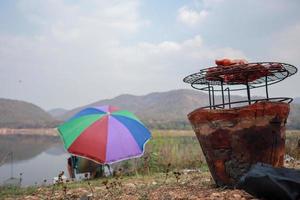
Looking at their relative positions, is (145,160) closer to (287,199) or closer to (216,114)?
(216,114)

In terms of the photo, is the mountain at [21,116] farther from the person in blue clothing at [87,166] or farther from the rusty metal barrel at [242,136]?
the rusty metal barrel at [242,136]

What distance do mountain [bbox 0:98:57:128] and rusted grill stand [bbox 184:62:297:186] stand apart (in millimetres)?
56679

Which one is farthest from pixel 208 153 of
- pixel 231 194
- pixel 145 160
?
pixel 145 160

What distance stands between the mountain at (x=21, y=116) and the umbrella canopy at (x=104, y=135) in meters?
53.1

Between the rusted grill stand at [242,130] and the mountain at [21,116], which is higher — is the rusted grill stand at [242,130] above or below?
below

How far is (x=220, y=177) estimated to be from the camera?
4.41 metres

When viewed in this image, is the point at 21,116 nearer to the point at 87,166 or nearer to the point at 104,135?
the point at 87,166

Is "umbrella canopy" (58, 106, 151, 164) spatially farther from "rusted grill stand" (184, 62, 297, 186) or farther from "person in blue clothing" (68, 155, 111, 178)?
"rusted grill stand" (184, 62, 297, 186)

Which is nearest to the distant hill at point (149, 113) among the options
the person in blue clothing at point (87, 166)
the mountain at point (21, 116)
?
the mountain at point (21, 116)

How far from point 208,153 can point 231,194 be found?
2.39 feet

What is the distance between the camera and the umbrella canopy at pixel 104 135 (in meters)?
6.83

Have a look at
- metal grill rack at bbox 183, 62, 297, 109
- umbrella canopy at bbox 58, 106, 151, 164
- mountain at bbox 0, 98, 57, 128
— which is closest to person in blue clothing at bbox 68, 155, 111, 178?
umbrella canopy at bbox 58, 106, 151, 164

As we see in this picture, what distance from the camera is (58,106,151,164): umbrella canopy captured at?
22.4ft

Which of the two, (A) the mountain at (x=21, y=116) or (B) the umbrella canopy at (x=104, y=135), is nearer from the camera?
(B) the umbrella canopy at (x=104, y=135)
